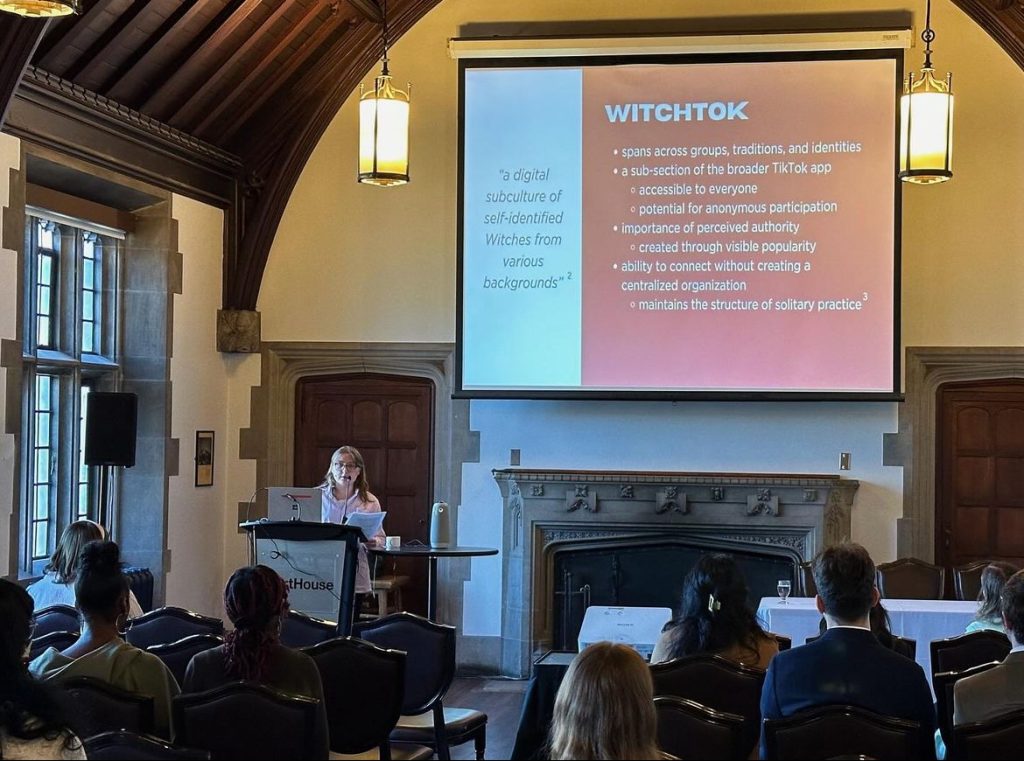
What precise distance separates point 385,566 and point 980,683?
593 cm

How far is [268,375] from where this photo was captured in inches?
368

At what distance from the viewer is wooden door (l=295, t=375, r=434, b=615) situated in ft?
30.4

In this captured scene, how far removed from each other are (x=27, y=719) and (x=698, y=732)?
1.62 meters

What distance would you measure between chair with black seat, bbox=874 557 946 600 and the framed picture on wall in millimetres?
4402

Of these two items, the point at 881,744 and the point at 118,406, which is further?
the point at 118,406

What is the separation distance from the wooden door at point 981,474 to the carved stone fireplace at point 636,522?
663mm

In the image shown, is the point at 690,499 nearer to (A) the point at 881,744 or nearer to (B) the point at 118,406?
(B) the point at 118,406

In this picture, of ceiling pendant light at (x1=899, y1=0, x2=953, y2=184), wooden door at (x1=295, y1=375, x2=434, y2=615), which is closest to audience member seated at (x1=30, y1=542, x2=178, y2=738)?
ceiling pendant light at (x1=899, y1=0, x2=953, y2=184)

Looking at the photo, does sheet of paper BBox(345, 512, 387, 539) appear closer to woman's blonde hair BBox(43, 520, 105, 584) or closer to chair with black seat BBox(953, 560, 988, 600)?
woman's blonde hair BBox(43, 520, 105, 584)

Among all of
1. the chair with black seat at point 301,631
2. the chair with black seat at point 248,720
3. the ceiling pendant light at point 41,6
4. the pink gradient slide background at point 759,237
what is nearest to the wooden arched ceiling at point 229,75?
the pink gradient slide background at point 759,237

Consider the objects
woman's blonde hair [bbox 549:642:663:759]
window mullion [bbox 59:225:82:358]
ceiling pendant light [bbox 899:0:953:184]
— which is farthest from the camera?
window mullion [bbox 59:225:82:358]

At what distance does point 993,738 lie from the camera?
337 centimetres

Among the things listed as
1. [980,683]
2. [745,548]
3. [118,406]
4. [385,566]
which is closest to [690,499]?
[745,548]

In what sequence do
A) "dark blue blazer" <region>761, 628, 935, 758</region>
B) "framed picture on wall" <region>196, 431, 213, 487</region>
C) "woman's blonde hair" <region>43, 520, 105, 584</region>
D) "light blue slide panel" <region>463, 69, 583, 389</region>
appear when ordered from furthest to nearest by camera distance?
"framed picture on wall" <region>196, 431, 213, 487</region> < "light blue slide panel" <region>463, 69, 583, 389</region> < "woman's blonde hair" <region>43, 520, 105, 584</region> < "dark blue blazer" <region>761, 628, 935, 758</region>
